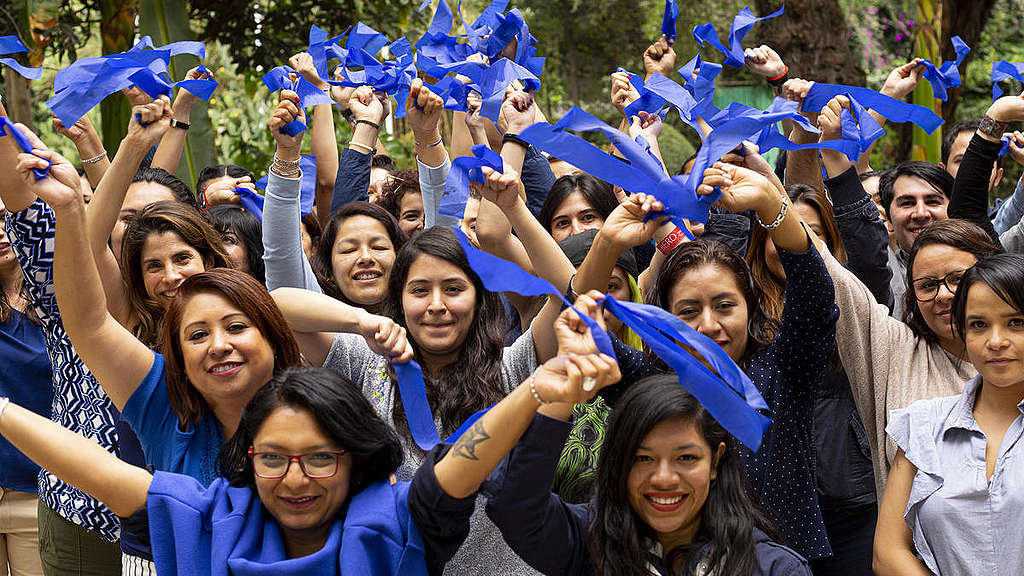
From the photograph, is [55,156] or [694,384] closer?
[694,384]

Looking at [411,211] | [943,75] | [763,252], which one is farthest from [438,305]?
[943,75]

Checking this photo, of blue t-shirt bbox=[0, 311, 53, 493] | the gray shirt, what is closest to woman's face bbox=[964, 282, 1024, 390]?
the gray shirt

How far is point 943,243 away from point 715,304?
66 centimetres

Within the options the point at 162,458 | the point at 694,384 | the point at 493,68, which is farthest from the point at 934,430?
the point at 162,458

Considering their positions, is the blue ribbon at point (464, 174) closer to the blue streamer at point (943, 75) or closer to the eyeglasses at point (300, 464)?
the eyeglasses at point (300, 464)

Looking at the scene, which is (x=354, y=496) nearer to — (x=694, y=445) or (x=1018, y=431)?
(x=694, y=445)

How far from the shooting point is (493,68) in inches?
124

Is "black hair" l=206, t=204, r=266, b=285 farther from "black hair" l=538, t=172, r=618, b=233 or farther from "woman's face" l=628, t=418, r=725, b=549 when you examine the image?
"woman's face" l=628, t=418, r=725, b=549

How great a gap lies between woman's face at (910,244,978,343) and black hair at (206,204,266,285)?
6.63 ft

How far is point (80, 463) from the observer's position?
2072 millimetres

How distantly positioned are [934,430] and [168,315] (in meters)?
1.80

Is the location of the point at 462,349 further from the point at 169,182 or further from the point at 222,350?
the point at 169,182

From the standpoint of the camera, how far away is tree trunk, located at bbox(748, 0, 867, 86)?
6969 millimetres

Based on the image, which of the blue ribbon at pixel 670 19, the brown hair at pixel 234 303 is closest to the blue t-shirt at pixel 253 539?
the brown hair at pixel 234 303
